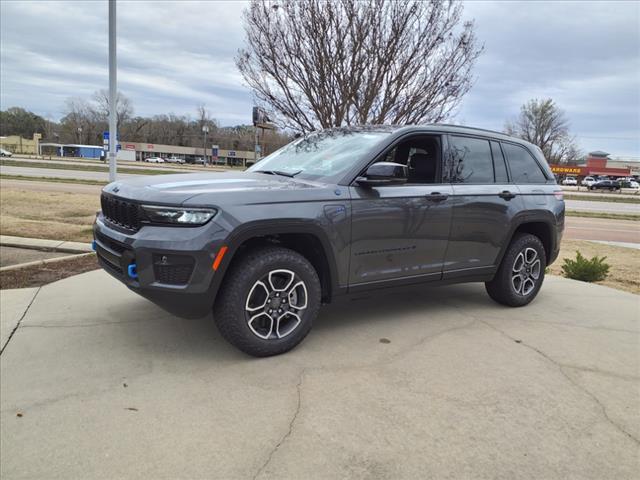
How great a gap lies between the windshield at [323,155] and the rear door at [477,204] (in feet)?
2.96

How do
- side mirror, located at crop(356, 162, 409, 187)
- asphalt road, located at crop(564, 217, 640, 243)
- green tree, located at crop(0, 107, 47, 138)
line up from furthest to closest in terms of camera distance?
green tree, located at crop(0, 107, 47, 138), asphalt road, located at crop(564, 217, 640, 243), side mirror, located at crop(356, 162, 409, 187)

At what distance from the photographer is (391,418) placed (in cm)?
279

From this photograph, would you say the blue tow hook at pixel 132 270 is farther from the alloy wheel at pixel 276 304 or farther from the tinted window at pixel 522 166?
the tinted window at pixel 522 166

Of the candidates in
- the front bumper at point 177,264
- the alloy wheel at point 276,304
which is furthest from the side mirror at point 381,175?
the front bumper at point 177,264

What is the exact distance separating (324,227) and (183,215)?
1.01 metres

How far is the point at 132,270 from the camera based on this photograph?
3215 mm

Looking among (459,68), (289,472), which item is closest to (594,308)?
(289,472)

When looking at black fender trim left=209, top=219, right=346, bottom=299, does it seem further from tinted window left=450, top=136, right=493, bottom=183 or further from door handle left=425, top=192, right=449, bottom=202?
tinted window left=450, top=136, right=493, bottom=183

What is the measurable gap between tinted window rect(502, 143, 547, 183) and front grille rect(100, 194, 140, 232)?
371 cm

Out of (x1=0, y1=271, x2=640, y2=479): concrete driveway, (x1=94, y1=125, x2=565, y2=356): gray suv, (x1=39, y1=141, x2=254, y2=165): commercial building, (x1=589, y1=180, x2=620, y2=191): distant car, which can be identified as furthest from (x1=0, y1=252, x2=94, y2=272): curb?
(x1=39, y1=141, x2=254, y2=165): commercial building

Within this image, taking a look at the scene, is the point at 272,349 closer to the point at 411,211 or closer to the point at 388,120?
the point at 411,211

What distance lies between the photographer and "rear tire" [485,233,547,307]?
496 centimetres

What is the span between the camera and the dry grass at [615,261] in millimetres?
7378

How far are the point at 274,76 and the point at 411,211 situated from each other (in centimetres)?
598
